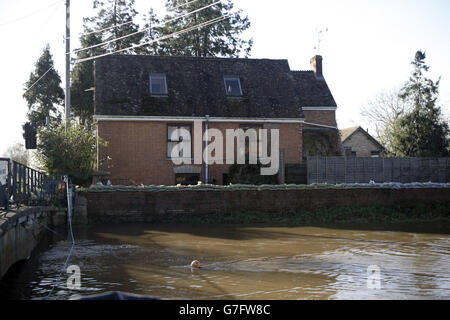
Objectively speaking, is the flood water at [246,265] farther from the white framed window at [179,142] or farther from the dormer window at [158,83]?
the dormer window at [158,83]

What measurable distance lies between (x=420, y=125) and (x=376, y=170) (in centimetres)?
1516

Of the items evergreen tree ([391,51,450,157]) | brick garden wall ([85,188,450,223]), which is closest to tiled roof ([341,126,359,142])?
evergreen tree ([391,51,450,157])

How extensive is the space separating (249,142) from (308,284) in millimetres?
17487

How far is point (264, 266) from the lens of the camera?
11.0 m

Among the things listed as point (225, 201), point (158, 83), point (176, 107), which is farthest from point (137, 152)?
point (225, 201)

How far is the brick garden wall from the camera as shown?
19.0 meters

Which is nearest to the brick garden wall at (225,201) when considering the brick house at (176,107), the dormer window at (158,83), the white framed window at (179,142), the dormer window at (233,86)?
the brick house at (176,107)

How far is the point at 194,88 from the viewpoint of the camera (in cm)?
2725

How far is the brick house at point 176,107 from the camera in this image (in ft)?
81.9

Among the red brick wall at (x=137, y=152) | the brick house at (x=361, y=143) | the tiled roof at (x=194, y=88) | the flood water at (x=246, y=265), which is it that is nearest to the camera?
the flood water at (x=246, y=265)

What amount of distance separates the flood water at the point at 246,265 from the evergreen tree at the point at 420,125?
21516 millimetres

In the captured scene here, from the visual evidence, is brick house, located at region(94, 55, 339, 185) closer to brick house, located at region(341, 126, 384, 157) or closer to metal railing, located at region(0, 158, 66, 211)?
metal railing, located at region(0, 158, 66, 211)

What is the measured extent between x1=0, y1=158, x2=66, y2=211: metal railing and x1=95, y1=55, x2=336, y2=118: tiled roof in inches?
279
